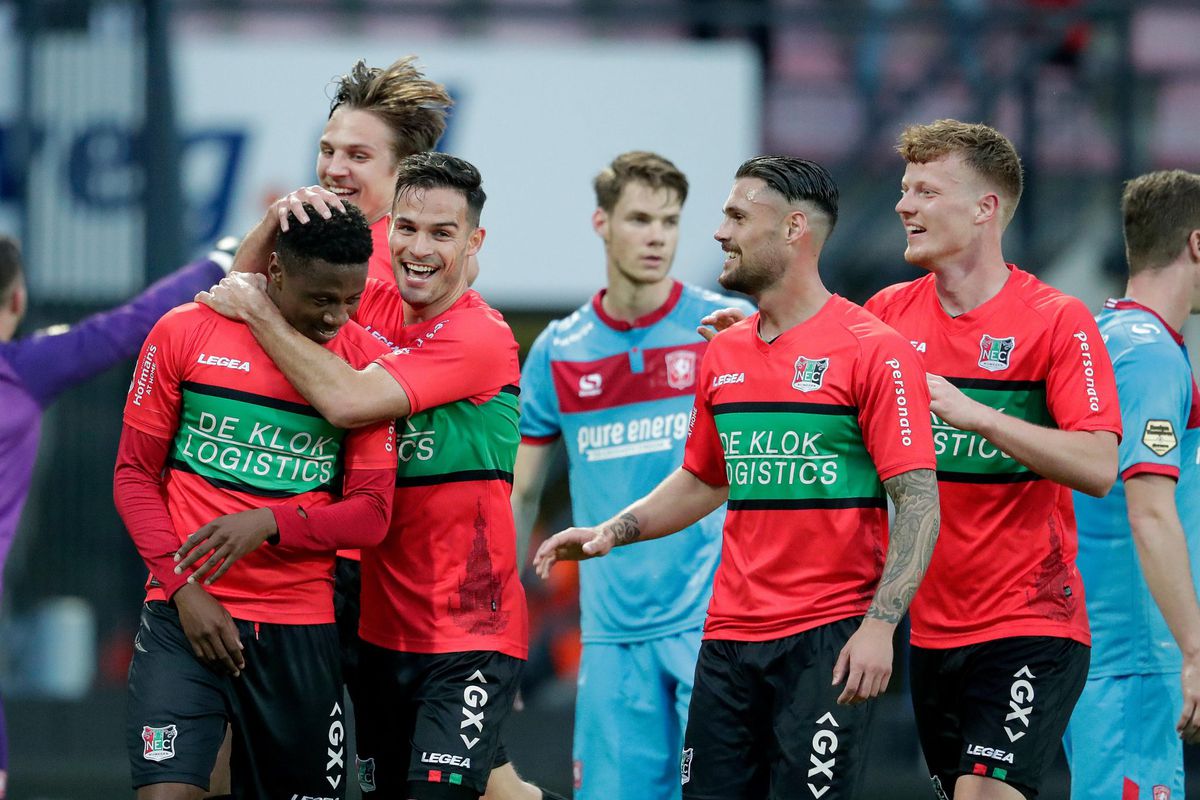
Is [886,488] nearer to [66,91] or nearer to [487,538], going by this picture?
[487,538]

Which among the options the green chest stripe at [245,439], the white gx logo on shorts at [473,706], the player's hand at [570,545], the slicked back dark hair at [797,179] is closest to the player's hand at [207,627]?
the green chest stripe at [245,439]

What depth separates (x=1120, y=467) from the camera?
5371 mm

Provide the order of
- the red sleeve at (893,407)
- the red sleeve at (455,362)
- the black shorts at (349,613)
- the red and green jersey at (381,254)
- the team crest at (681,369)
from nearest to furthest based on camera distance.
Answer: the red sleeve at (893,407), the red sleeve at (455,362), the black shorts at (349,613), the red and green jersey at (381,254), the team crest at (681,369)

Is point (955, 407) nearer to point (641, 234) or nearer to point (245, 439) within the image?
point (245, 439)

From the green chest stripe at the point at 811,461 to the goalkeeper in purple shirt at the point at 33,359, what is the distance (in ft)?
8.33

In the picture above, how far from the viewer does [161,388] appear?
475cm

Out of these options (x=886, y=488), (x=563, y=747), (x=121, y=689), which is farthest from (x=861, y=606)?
(x=121, y=689)

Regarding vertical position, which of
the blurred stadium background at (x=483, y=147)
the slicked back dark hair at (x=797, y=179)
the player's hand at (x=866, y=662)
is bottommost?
the player's hand at (x=866, y=662)

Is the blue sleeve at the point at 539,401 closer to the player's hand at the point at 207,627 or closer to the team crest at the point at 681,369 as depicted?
the team crest at the point at 681,369

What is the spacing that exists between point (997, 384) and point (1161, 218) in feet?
3.42

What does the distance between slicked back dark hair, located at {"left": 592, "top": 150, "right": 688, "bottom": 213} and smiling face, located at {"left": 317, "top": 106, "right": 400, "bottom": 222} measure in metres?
1.28

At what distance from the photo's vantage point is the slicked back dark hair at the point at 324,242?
15.6ft

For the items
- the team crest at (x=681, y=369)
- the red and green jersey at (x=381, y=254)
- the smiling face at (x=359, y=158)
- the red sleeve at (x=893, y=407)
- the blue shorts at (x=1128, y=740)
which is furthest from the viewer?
the team crest at (x=681, y=369)

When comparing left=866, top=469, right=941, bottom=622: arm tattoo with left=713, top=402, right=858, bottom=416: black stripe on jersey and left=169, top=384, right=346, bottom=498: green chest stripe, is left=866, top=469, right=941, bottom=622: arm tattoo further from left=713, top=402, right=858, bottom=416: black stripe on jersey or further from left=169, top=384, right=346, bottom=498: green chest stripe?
A: left=169, top=384, right=346, bottom=498: green chest stripe
